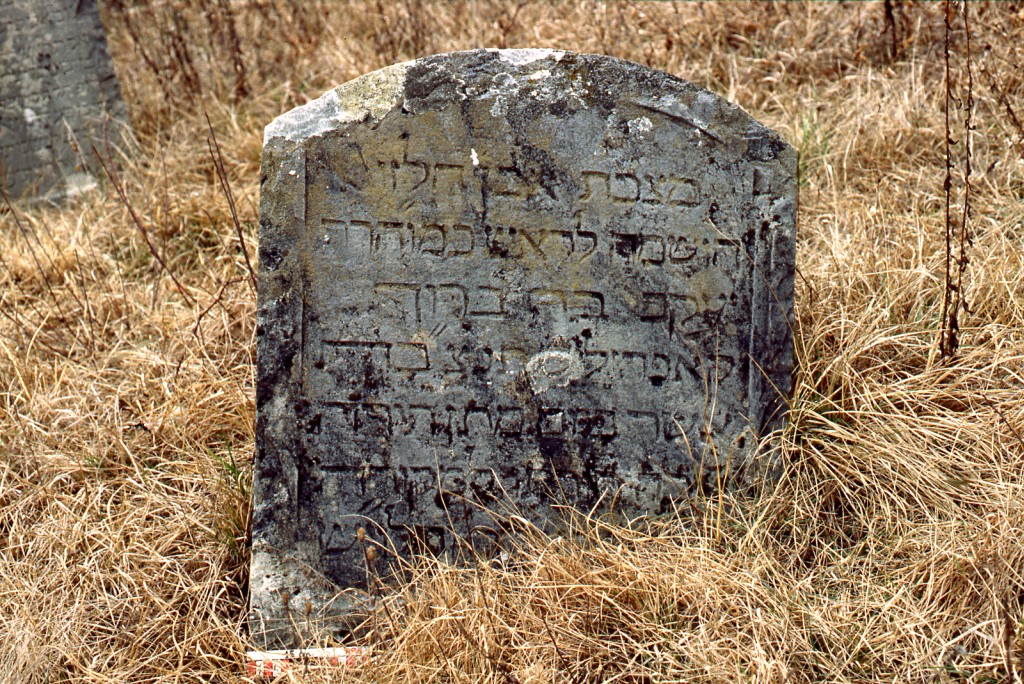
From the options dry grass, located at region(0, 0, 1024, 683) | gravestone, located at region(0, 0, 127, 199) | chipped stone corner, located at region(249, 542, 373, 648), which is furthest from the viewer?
gravestone, located at region(0, 0, 127, 199)

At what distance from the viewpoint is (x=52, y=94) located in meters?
4.68

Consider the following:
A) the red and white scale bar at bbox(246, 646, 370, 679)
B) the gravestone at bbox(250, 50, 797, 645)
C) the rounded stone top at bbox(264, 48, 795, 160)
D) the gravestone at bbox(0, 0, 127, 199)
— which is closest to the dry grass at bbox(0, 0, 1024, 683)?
the red and white scale bar at bbox(246, 646, 370, 679)

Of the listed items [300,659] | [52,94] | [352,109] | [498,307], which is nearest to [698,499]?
[498,307]

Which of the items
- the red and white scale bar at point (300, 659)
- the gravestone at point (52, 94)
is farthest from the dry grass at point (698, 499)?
the gravestone at point (52, 94)

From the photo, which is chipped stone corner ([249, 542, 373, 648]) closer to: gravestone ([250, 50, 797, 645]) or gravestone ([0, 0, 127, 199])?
gravestone ([250, 50, 797, 645])

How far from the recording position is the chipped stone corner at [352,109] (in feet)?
8.34

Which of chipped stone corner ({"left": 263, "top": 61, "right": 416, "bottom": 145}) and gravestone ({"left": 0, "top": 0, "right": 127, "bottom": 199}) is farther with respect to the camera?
gravestone ({"left": 0, "top": 0, "right": 127, "bottom": 199})

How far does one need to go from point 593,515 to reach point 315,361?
0.81 meters

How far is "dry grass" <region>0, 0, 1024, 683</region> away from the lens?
7.86ft

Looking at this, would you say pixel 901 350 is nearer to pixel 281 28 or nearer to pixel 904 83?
pixel 904 83

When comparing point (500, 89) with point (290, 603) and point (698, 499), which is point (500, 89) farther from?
point (290, 603)

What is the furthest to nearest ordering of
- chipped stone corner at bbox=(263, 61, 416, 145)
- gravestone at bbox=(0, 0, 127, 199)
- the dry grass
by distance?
gravestone at bbox=(0, 0, 127, 199), chipped stone corner at bbox=(263, 61, 416, 145), the dry grass

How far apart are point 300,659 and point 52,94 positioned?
3.26 m

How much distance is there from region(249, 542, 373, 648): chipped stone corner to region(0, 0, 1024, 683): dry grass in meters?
0.09
